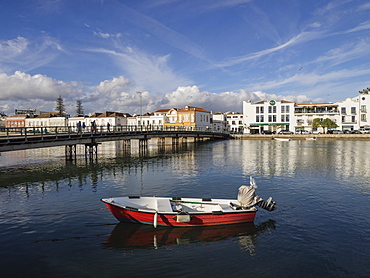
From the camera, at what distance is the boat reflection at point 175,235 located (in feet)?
41.9

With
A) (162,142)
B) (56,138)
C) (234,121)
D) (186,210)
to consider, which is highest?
(234,121)

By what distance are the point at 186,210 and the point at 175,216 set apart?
4.31 feet

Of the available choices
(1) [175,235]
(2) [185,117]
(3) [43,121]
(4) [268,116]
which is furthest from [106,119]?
(1) [175,235]

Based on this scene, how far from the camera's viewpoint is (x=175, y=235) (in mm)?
13617

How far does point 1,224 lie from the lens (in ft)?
49.5

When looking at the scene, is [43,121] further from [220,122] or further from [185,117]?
[220,122]

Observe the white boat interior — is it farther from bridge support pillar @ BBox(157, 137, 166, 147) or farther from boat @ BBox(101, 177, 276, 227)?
bridge support pillar @ BBox(157, 137, 166, 147)

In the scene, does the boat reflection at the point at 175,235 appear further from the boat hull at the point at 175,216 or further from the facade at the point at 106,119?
the facade at the point at 106,119

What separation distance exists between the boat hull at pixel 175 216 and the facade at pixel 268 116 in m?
104

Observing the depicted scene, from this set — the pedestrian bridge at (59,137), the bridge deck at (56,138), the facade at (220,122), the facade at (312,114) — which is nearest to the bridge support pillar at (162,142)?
the pedestrian bridge at (59,137)

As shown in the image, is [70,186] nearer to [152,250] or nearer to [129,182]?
[129,182]

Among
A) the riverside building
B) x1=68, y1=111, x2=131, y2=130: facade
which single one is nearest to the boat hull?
the riverside building

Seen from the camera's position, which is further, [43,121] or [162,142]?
[43,121]

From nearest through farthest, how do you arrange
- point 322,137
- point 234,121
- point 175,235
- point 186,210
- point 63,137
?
point 175,235, point 186,210, point 63,137, point 322,137, point 234,121
